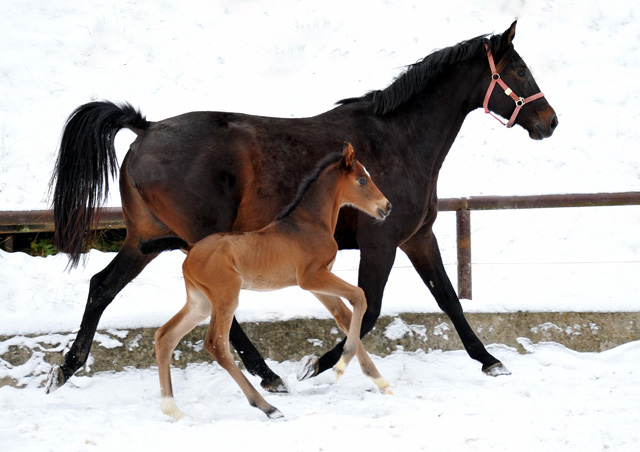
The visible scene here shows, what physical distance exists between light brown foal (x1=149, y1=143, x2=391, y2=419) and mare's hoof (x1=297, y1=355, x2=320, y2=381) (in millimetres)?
277

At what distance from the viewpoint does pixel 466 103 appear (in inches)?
185

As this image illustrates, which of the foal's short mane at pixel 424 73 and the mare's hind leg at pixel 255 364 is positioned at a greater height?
the foal's short mane at pixel 424 73

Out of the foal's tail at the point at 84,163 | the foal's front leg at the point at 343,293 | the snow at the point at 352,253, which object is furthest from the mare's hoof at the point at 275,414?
the foal's tail at the point at 84,163

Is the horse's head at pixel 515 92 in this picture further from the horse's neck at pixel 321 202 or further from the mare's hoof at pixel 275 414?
the mare's hoof at pixel 275 414

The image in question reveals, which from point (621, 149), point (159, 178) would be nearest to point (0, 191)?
point (159, 178)

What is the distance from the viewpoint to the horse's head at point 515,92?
15.0 feet

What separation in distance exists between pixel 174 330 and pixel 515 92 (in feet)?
8.89

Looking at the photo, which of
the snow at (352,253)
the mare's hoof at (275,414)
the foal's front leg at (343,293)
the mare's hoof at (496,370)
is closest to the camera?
the snow at (352,253)

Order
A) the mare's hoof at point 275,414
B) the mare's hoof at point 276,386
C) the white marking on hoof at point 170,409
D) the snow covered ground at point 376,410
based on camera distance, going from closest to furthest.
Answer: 1. the snow covered ground at point 376,410
2. the mare's hoof at point 275,414
3. the white marking on hoof at point 170,409
4. the mare's hoof at point 276,386

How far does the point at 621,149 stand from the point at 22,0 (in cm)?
901

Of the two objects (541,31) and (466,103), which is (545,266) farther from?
(541,31)

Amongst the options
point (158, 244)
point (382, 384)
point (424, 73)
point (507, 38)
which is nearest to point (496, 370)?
point (382, 384)

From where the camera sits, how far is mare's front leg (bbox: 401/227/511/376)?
14.9 feet

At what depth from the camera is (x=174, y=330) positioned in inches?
149
